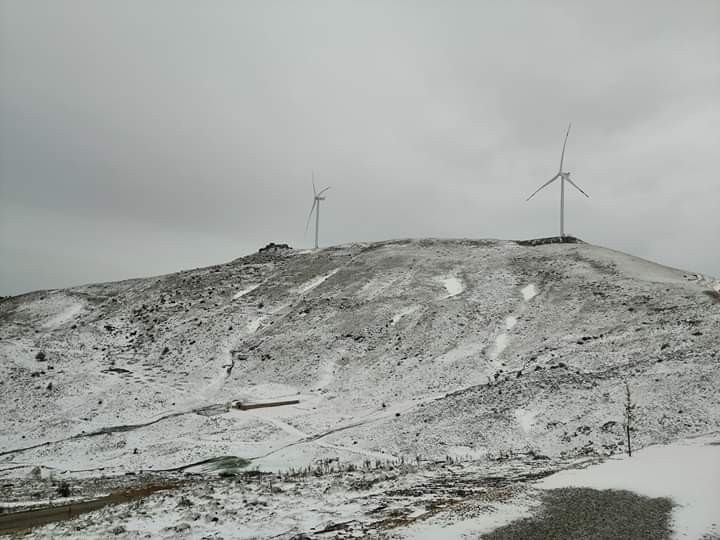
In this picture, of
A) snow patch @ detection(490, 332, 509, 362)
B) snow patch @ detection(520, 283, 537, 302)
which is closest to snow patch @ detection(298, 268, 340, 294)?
snow patch @ detection(520, 283, 537, 302)

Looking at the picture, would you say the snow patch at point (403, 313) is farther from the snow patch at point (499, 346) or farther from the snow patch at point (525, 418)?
the snow patch at point (525, 418)

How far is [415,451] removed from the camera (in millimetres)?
27297

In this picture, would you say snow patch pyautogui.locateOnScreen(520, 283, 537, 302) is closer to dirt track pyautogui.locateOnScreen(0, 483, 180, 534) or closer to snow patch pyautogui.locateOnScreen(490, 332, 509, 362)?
snow patch pyautogui.locateOnScreen(490, 332, 509, 362)

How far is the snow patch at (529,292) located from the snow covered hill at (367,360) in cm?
24

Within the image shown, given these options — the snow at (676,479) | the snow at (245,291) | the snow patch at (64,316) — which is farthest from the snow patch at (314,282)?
the snow at (676,479)

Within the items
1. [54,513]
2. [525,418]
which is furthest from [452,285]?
[54,513]

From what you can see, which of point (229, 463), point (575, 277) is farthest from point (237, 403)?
point (575, 277)

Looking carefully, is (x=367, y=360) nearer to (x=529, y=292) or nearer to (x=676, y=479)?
(x=529, y=292)

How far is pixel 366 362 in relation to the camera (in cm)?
4238

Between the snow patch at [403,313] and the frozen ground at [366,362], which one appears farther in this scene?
the snow patch at [403,313]

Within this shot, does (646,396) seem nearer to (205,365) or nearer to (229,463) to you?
(229,463)

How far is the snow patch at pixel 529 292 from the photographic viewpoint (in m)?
50.4

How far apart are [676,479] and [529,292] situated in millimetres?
35351

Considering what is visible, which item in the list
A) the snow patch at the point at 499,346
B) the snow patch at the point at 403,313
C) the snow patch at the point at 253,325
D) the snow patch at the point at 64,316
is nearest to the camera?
the snow patch at the point at 499,346
